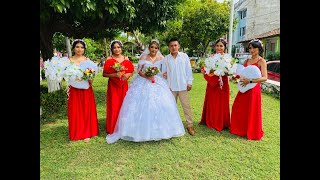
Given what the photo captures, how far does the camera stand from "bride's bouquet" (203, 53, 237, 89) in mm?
5508

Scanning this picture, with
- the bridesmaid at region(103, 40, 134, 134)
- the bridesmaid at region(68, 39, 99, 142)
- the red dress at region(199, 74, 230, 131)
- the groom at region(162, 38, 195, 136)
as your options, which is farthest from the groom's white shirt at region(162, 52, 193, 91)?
the bridesmaid at region(68, 39, 99, 142)

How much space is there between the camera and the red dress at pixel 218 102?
19.2ft

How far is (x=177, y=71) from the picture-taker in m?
5.50

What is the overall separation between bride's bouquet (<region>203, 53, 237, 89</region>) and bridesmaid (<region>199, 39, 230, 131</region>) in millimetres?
175

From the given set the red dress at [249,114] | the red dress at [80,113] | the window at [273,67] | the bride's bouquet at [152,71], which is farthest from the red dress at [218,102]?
the window at [273,67]

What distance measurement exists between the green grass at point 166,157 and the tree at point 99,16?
246cm

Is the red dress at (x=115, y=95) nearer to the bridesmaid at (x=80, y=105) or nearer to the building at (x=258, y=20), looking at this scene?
the bridesmaid at (x=80, y=105)

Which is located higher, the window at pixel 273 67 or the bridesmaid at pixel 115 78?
the window at pixel 273 67

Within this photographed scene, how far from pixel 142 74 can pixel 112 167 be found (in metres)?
2.01

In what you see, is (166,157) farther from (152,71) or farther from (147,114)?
(152,71)

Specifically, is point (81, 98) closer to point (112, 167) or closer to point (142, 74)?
point (142, 74)

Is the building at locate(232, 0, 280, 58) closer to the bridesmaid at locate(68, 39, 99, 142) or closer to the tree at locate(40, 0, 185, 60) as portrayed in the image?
the tree at locate(40, 0, 185, 60)

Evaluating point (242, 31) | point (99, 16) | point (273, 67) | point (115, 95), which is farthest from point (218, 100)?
point (242, 31)

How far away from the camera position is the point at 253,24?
37125 millimetres
